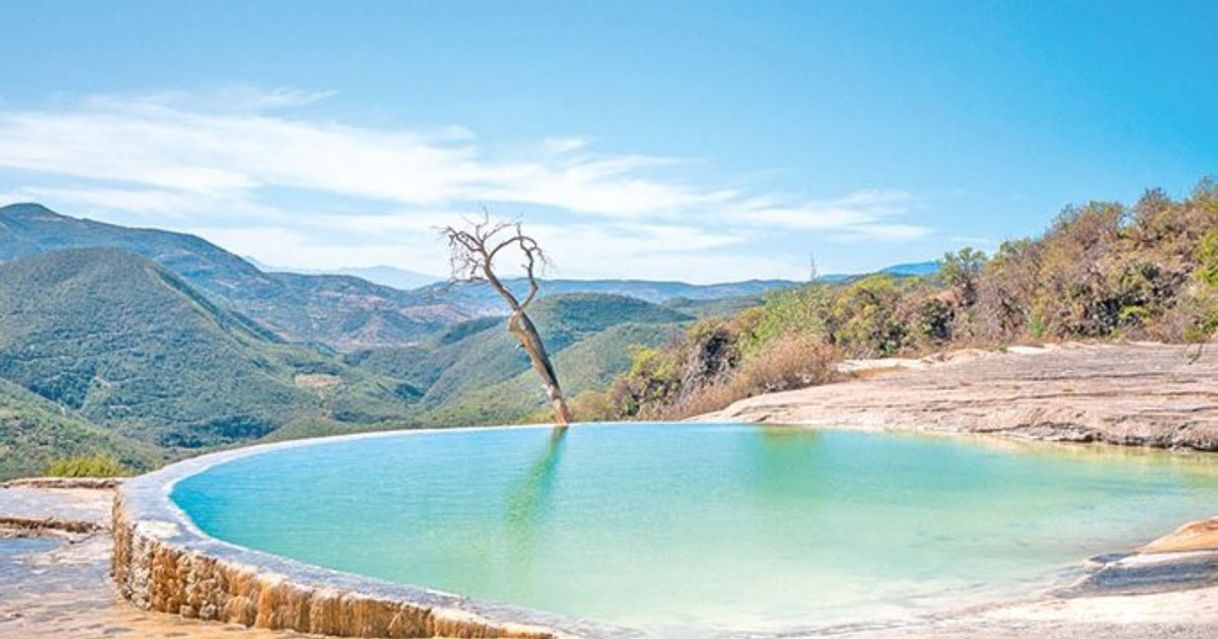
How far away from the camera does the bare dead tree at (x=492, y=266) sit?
14273 millimetres

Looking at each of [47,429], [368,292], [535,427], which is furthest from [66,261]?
[535,427]

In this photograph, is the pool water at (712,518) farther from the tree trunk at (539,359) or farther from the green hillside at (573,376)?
the green hillside at (573,376)

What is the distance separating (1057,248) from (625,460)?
11493 millimetres

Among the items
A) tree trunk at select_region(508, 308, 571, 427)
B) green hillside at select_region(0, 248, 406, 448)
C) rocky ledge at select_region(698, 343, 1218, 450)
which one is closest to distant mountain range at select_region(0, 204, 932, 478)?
green hillside at select_region(0, 248, 406, 448)

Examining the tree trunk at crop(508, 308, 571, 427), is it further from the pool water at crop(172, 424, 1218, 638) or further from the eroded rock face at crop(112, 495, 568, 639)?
the eroded rock face at crop(112, 495, 568, 639)

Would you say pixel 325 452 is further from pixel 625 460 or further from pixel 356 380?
pixel 356 380

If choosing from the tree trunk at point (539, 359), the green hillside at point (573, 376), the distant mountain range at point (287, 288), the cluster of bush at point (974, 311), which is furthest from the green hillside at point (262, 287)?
the tree trunk at point (539, 359)

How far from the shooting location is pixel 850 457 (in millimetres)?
9016

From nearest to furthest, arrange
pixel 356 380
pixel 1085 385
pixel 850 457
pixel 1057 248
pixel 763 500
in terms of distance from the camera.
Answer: pixel 763 500 < pixel 850 457 < pixel 1085 385 < pixel 1057 248 < pixel 356 380

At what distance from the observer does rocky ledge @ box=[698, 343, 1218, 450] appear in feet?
31.3

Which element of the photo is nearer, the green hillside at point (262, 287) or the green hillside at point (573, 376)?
the green hillside at point (573, 376)

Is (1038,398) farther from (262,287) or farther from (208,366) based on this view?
(262,287)

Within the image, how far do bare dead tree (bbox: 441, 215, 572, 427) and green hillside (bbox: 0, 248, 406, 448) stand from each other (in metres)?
37.9

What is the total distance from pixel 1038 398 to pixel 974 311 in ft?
22.1
